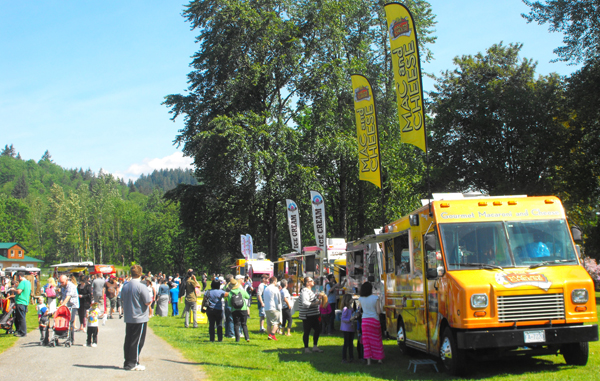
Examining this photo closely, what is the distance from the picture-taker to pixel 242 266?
4031 cm

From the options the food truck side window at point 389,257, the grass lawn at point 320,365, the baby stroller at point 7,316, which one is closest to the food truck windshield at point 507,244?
the grass lawn at point 320,365

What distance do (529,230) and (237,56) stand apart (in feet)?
92.0

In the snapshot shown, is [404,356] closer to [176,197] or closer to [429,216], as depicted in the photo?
[429,216]

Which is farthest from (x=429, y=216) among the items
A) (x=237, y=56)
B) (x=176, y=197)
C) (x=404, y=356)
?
(x=176, y=197)

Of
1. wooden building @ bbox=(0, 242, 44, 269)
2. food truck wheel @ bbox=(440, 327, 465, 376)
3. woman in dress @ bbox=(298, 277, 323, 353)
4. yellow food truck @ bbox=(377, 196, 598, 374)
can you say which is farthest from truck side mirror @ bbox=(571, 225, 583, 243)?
wooden building @ bbox=(0, 242, 44, 269)

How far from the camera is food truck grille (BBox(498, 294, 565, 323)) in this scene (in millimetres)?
8625

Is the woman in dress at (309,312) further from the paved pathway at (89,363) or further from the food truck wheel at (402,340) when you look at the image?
the paved pathway at (89,363)

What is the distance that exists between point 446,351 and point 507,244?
2.10m

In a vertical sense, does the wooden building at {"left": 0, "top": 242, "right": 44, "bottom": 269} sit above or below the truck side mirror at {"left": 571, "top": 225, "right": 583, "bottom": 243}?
above

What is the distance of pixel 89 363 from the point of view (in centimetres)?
1049

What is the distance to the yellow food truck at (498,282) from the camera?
860 centimetres

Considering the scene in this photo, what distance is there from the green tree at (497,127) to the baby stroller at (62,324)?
2479 cm

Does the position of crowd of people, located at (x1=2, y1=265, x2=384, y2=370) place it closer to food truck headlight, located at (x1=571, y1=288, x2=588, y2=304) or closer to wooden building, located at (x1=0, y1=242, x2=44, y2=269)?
food truck headlight, located at (x1=571, y1=288, x2=588, y2=304)

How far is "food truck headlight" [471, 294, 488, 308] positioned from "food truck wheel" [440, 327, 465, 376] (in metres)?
0.76
